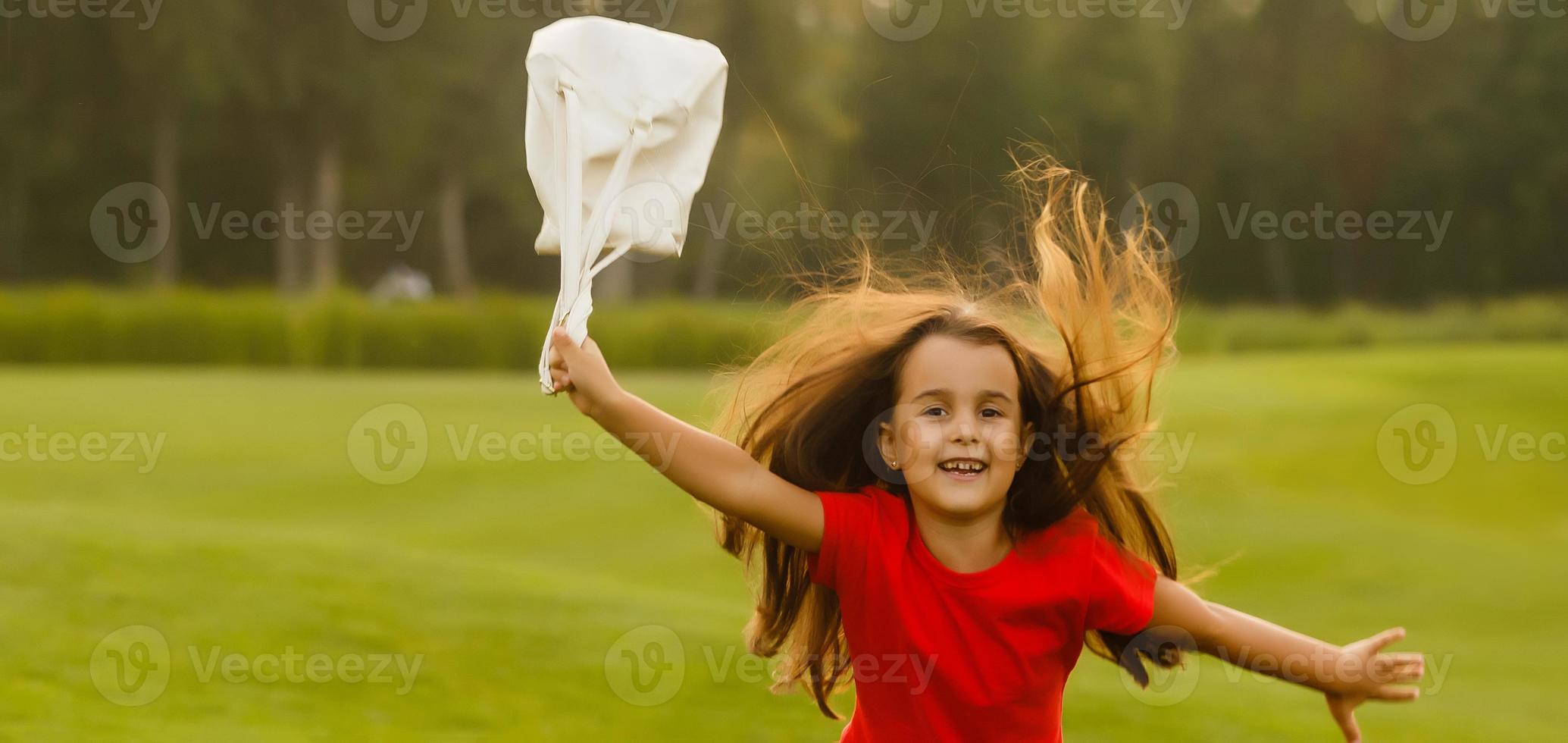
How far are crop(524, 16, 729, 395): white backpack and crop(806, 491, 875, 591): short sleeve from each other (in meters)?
0.72

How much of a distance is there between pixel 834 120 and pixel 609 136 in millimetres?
49472

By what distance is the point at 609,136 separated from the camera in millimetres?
3029

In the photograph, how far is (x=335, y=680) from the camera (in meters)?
6.50

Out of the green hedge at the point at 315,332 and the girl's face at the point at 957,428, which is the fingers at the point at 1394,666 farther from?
the green hedge at the point at 315,332

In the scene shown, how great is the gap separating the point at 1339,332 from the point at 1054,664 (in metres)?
34.2

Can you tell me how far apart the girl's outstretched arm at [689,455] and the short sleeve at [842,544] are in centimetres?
2

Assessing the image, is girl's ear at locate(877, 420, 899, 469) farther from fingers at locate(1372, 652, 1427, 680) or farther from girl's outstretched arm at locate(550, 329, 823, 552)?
fingers at locate(1372, 652, 1427, 680)

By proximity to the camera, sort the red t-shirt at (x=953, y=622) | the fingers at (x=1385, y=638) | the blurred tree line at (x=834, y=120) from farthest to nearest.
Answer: the blurred tree line at (x=834, y=120), the red t-shirt at (x=953, y=622), the fingers at (x=1385, y=638)

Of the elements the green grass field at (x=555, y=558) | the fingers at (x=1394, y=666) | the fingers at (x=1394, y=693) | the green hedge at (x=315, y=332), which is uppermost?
the fingers at (x=1394, y=666)

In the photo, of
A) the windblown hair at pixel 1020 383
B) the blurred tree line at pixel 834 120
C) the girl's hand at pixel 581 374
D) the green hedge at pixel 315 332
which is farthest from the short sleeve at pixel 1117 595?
the blurred tree line at pixel 834 120

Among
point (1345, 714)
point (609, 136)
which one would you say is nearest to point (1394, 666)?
point (1345, 714)

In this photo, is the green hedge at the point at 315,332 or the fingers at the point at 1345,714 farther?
the green hedge at the point at 315,332

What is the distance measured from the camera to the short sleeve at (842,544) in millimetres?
3469

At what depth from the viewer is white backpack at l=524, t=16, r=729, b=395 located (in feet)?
9.90
